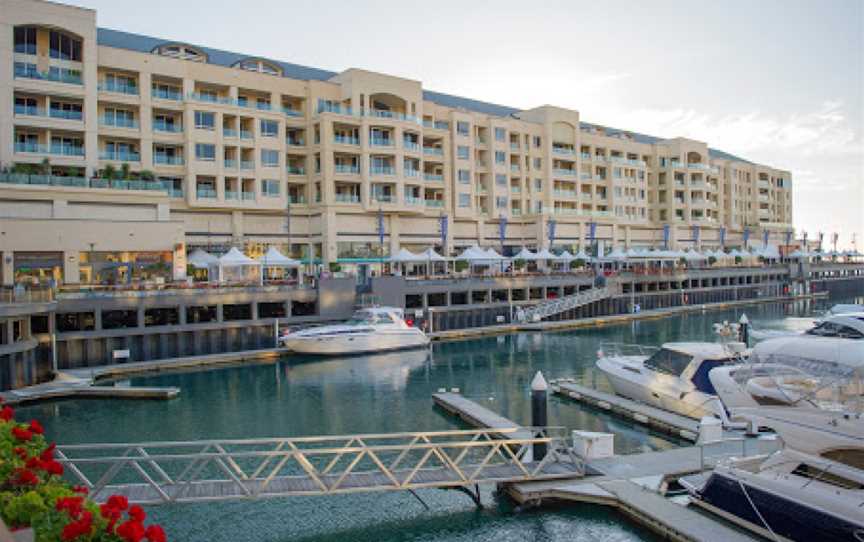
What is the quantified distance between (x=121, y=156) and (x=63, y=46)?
889cm

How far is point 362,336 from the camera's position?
45.1m

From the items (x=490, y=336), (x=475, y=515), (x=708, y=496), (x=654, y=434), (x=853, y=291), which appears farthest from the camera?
(x=853, y=291)

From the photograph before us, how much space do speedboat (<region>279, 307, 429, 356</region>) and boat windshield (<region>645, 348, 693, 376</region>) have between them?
70.1 ft

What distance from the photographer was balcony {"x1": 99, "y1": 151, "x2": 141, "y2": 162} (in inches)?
2073

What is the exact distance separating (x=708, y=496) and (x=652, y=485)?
157 cm

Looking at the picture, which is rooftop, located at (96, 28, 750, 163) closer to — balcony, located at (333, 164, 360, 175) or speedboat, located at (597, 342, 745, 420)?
balcony, located at (333, 164, 360, 175)

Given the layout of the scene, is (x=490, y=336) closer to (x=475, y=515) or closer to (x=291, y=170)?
(x=291, y=170)

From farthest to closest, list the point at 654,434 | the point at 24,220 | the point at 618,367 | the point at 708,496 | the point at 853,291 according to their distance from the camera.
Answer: the point at 853,291
the point at 24,220
the point at 618,367
the point at 654,434
the point at 708,496

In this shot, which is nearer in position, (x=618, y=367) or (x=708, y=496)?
(x=708, y=496)

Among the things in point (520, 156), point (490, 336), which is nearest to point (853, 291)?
point (520, 156)

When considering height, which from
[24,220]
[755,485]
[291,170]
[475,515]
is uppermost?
[291,170]

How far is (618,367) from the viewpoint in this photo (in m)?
30.2

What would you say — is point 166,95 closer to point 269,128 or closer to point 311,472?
point 269,128

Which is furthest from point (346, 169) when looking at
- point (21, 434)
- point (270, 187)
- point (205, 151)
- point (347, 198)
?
point (21, 434)
